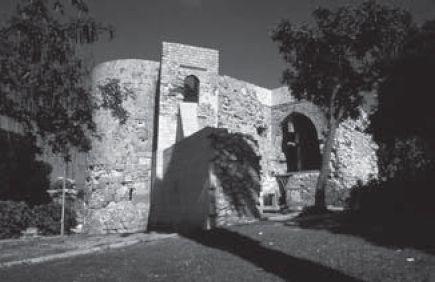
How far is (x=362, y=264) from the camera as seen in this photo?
5.68 m

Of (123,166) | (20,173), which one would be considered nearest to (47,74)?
(123,166)

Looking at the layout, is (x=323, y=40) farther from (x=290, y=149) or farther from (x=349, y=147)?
→ (x=290, y=149)

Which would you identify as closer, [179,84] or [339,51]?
[339,51]

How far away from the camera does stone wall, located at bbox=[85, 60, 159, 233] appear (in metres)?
17.7

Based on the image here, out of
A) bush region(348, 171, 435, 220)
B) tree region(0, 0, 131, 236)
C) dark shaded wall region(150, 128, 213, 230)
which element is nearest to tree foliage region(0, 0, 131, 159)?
tree region(0, 0, 131, 236)

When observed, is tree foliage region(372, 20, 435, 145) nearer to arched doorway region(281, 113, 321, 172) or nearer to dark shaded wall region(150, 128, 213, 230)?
dark shaded wall region(150, 128, 213, 230)

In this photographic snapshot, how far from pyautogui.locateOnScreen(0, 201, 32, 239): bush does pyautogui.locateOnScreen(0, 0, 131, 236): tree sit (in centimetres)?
268

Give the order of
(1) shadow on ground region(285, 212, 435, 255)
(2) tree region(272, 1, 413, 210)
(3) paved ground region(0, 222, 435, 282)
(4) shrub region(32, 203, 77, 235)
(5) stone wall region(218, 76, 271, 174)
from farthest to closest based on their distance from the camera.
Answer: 1. (5) stone wall region(218, 76, 271, 174)
2. (4) shrub region(32, 203, 77, 235)
3. (2) tree region(272, 1, 413, 210)
4. (1) shadow on ground region(285, 212, 435, 255)
5. (3) paved ground region(0, 222, 435, 282)

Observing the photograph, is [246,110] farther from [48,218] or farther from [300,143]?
[48,218]

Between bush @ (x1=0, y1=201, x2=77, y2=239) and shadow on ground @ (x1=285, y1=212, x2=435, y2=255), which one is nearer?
shadow on ground @ (x1=285, y1=212, x2=435, y2=255)

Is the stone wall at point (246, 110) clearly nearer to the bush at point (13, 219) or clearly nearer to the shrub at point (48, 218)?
the shrub at point (48, 218)

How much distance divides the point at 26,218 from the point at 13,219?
574 millimetres

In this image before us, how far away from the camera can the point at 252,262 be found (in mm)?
6406

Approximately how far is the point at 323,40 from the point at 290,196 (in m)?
9.72
